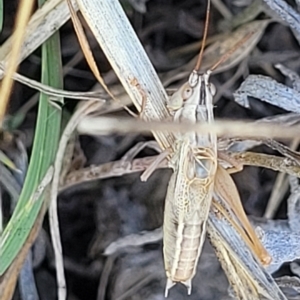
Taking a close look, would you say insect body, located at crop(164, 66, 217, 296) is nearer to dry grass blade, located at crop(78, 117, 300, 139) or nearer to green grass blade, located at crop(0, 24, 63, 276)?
green grass blade, located at crop(0, 24, 63, 276)

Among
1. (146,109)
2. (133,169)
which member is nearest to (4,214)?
(133,169)

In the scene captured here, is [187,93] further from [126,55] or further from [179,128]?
[179,128]

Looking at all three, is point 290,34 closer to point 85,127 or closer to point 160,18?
point 160,18

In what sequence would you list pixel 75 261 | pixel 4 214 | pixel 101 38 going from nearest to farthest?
pixel 101 38 → pixel 4 214 → pixel 75 261

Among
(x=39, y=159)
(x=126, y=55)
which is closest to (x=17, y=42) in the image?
(x=126, y=55)

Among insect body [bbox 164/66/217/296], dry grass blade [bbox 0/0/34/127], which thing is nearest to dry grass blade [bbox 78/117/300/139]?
dry grass blade [bbox 0/0/34/127]

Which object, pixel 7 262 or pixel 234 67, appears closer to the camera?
pixel 7 262
